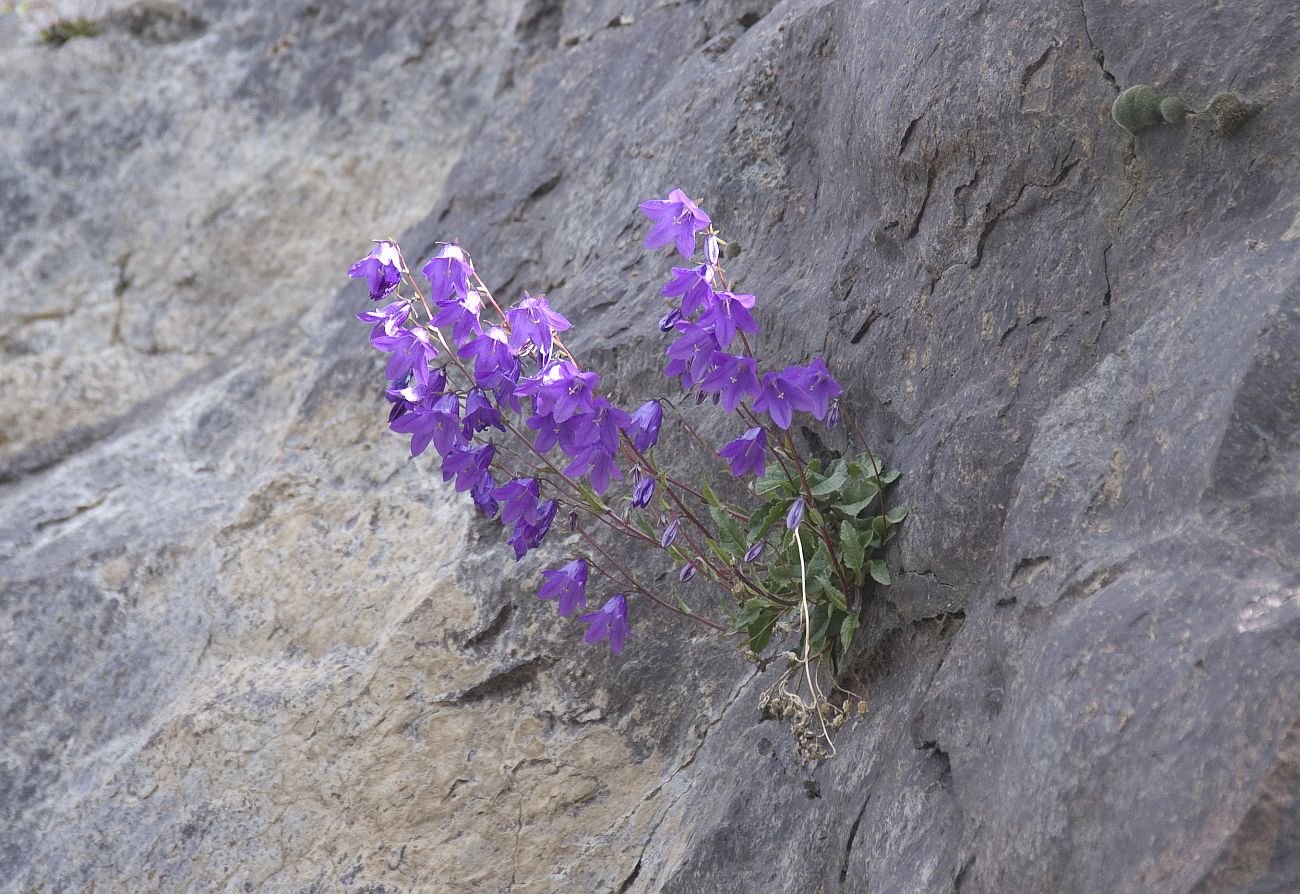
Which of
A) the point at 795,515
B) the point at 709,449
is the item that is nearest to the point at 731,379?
the point at 795,515

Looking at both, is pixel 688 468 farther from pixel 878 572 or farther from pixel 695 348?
pixel 878 572

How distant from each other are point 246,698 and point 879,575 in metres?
2.11

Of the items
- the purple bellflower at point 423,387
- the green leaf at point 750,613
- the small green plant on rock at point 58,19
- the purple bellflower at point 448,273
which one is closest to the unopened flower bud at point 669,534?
the green leaf at point 750,613

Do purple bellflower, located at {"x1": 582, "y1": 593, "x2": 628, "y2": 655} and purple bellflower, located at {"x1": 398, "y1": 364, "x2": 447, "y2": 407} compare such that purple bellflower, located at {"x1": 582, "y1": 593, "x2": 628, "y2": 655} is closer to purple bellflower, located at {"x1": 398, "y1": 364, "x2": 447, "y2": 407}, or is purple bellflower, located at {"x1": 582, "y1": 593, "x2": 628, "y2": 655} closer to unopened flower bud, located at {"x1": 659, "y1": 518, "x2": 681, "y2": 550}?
unopened flower bud, located at {"x1": 659, "y1": 518, "x2": 681, "y2": 550}

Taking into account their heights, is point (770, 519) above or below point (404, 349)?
below

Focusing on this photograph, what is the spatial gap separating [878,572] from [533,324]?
1.05 m

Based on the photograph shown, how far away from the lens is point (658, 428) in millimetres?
3393

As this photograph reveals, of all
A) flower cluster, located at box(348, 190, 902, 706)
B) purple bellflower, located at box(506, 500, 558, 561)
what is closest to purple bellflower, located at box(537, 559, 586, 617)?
flower cluster, located at box(348, 190, 902, 706)

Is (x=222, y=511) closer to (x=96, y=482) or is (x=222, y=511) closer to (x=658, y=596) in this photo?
(x=96, y=482)

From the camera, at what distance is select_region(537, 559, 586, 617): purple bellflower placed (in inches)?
138

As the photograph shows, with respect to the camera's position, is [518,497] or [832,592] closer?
[832,592]

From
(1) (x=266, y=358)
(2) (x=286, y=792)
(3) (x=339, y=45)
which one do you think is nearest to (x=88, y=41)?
(3) (x=339, y=45)

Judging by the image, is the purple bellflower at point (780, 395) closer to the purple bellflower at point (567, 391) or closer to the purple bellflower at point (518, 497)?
the purple bellflower at point (567, 391)

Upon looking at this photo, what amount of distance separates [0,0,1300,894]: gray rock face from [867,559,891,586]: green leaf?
0.06 metres
